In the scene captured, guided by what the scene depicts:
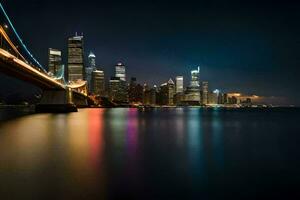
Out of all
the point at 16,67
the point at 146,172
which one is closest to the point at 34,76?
the point at 16,67

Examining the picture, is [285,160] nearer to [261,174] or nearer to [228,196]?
[261,174]

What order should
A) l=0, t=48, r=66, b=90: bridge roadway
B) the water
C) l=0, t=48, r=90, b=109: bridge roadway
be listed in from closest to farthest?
the water → l=0, t=48, r=66, b=90: bridge roadway → l=0, t=48, r=90, b=109: bridge roadway

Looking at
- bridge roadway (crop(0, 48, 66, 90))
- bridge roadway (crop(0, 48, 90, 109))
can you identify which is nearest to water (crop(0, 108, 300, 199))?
bridge roadway (crop(0, 48, 66, 90))

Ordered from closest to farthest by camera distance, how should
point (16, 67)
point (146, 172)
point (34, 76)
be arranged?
point (146, 172) → point (16, 67) → point (34, 76)

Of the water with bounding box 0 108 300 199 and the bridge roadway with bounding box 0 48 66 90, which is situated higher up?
the bridge roadway with bounding box 0 48 66 90

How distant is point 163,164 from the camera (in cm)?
1747

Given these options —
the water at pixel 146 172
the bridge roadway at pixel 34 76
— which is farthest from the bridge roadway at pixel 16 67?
the water at pixel 146 172

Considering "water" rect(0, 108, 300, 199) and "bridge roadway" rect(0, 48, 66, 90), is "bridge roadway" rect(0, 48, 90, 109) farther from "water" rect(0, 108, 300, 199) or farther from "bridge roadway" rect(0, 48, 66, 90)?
"water" rect(0, 108, 300, 199)

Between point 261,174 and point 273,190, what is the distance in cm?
288

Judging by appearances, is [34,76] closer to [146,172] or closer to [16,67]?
[16,67]

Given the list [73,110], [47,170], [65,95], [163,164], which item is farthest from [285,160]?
[73,110]

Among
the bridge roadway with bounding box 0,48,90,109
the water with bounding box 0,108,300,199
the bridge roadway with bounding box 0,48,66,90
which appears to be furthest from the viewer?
the bridge roadway with bounding box 0,48,90,109

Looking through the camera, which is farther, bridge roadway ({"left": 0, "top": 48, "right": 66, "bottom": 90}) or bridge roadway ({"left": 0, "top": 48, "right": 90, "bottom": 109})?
bridge roadway ({"left": 0, "top": 48, "right": 90, "bottom": 109})

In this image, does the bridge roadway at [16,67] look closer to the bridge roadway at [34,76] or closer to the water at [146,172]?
the bridge roadway at [34,76]
